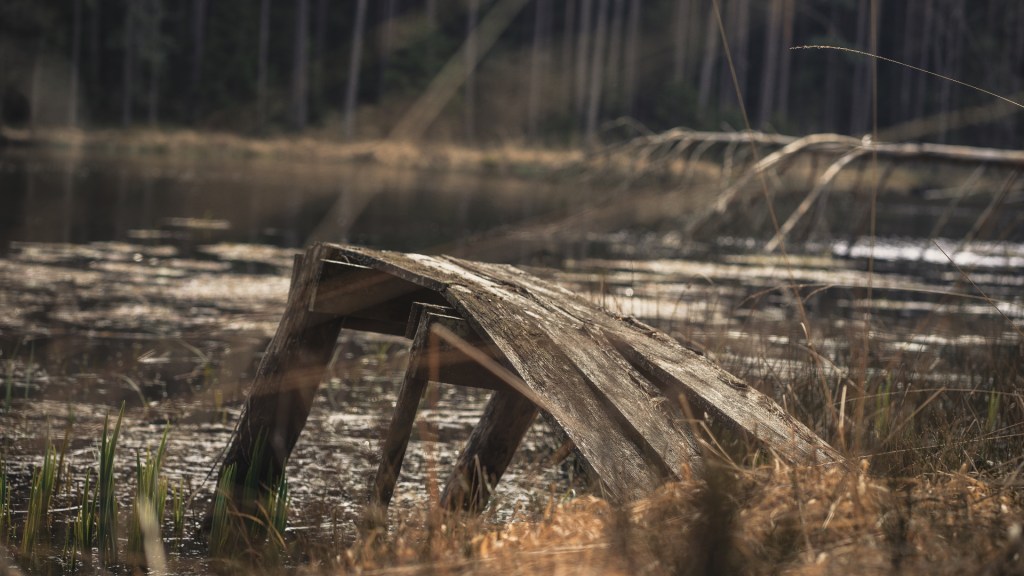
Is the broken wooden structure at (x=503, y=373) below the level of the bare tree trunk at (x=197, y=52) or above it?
below

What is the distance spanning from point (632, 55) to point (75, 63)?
69.6ft

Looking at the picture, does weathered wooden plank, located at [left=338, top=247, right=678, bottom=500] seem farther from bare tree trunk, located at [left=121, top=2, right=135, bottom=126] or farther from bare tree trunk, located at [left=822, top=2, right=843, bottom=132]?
bare tree trunk, located at [left=822, top=2, right=843, bottom=132]

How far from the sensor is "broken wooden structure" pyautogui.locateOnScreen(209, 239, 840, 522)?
295cm

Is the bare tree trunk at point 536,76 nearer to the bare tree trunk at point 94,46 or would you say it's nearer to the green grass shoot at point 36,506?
the bare tree trunk at point 94,46

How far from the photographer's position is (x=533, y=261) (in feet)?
41.4

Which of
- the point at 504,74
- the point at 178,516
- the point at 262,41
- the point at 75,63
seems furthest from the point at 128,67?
the point at 178,516

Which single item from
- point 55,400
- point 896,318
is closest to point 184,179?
point 896,318

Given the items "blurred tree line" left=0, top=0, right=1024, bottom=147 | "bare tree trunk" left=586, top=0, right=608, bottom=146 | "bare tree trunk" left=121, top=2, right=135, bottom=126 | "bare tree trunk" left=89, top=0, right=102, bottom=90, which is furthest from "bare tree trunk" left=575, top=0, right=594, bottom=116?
"bare tree trunk" left=89, top=0, right=102, bottom=90

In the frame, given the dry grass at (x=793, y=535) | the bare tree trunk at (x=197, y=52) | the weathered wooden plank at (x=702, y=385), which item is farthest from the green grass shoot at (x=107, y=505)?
the bare tree trunk at (x=197, y=52)

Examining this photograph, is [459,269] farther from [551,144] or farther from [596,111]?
[596,111]

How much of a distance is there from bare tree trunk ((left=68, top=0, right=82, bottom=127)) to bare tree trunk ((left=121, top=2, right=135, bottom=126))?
1711 millimetres

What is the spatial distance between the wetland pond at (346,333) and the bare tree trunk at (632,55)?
20.1 meters

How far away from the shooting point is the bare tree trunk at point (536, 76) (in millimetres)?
40031

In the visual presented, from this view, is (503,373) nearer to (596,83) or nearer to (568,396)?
(568,396)
